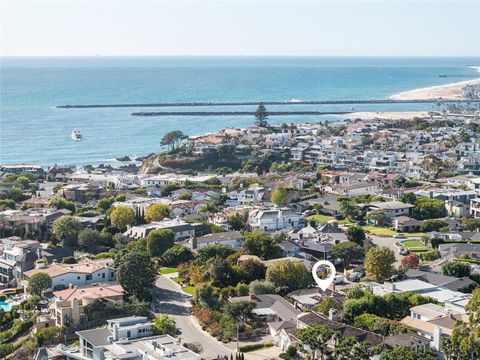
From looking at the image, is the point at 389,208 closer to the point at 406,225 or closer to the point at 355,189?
the point at 406,225

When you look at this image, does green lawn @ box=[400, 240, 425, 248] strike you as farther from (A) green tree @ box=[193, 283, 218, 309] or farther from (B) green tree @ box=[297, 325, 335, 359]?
(B) green tree @ box=[297, 325, 335, 359]

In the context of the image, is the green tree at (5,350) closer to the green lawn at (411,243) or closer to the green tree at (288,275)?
the green tree at (288,275)

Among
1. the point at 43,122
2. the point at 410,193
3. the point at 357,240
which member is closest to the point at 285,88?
the point at 43,122

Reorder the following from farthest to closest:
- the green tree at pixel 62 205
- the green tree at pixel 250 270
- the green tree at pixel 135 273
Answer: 1. the green tree at pixel 62 205
2. the green tree at pixel 250 270
3. the green tree at pixel 135 273

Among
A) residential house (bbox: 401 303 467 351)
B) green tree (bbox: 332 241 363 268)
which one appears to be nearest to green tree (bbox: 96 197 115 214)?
green tree (bbox: 332 241 363 268)

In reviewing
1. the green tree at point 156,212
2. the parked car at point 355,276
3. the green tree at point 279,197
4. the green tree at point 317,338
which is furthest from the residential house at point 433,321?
the green tree at point 279,197

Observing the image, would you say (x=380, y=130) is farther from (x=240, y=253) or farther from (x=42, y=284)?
(x=42, y=284)
